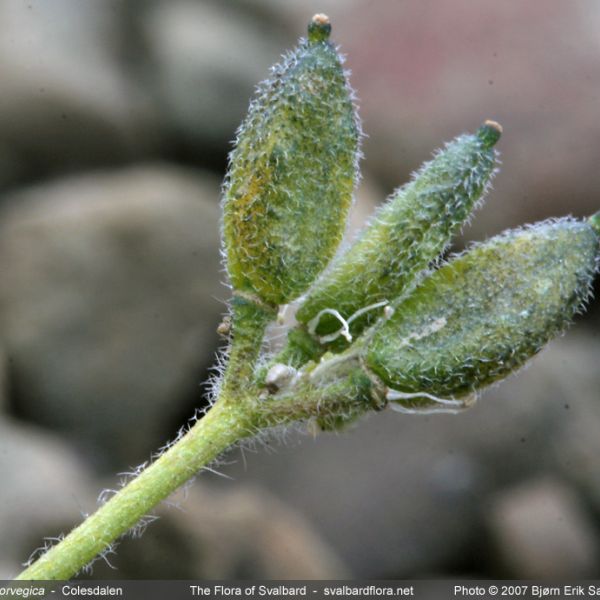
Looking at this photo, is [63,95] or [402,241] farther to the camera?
[63,95]

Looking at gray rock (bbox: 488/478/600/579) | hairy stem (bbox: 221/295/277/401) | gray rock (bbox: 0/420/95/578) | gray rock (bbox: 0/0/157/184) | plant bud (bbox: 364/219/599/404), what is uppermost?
plant bud (bbox: 364/219/599/404)

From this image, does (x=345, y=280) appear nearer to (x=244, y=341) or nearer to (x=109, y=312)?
(x=244, y=341)

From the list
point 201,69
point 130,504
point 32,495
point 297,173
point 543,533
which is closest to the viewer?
point 130,504

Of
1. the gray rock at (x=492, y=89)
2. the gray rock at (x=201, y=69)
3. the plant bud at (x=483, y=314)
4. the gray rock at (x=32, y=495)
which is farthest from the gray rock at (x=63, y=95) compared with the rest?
the plant bud at (x=483, y=314)

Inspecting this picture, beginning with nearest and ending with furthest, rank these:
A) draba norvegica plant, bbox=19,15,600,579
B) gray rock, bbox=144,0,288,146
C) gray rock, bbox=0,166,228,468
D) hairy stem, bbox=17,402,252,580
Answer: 1. hairy stem, bbox=17,402,252,580
2. draba norvegica plant, bbox=19,15,600,579
3. gray rock, bbox=0,166,228,468
4. gray rock, bbox=144,0,288,146

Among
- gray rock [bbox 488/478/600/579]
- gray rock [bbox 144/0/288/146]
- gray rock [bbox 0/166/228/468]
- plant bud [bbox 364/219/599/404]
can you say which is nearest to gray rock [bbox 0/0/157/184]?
gray rock [bbox 144/0/288/146]

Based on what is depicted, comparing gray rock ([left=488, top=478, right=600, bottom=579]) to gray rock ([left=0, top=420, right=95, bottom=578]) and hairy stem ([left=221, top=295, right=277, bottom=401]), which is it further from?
hairy stem ([left=221, top=295, right=277, bottom=401])

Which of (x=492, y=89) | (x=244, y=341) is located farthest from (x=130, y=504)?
(x=492, y=89)
